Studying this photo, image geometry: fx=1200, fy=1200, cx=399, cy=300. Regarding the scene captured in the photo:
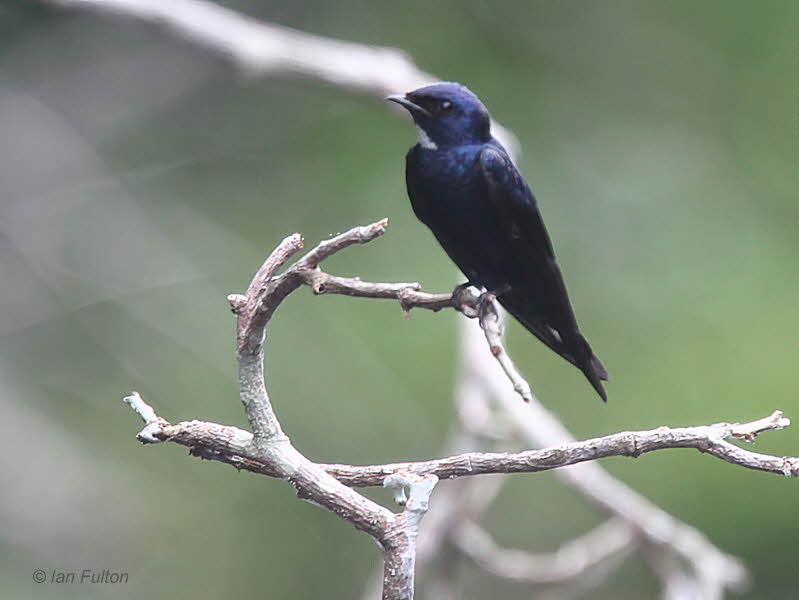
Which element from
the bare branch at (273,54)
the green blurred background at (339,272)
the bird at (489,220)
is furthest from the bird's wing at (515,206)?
the green blurred background at (339,272)

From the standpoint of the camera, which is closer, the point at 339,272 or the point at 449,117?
the point at 449,117

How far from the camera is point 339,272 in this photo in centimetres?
649

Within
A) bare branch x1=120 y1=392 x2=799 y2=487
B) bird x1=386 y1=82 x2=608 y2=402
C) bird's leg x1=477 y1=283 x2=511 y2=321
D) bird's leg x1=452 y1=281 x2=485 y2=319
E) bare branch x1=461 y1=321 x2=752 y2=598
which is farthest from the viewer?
bare branch x1=461 y1=321 x2=752 y2=598

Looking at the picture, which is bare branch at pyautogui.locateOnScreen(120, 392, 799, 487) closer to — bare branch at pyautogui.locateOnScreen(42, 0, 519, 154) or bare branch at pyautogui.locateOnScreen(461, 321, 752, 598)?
bare branch at pyautogui.locateOnScreen(461, 321, 752, 598)

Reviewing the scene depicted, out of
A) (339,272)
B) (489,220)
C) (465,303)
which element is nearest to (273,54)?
(489,220)

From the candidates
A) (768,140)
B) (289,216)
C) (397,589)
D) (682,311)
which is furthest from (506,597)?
(397,589)

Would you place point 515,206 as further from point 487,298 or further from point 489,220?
point 487,298

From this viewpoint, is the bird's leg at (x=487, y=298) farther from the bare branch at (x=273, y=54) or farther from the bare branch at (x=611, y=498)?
the bare branch at (x=273, y=54)

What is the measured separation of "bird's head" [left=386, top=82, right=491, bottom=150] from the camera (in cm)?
255

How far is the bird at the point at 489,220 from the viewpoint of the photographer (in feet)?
8.10

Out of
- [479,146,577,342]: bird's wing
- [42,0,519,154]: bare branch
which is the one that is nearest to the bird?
[479,146,577,342]: bird's wing

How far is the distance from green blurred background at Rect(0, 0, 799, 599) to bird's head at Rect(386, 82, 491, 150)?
3.12 meters

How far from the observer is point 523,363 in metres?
6.10

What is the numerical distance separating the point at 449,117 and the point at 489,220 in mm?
253
